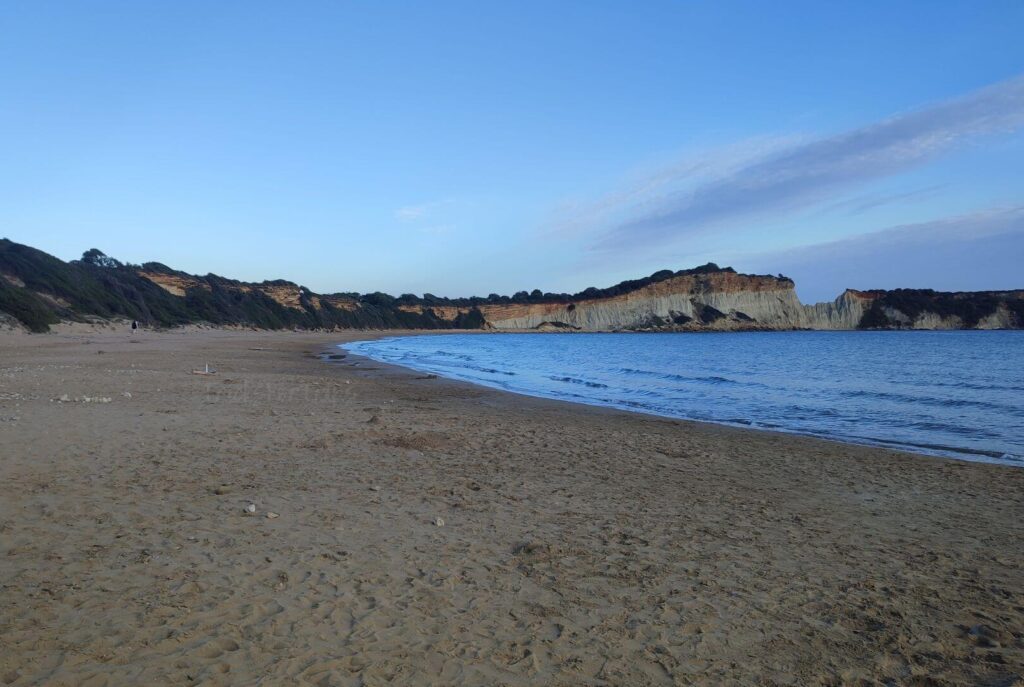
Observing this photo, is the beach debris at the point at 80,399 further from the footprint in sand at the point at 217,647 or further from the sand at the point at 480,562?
the footprint in sand at the point at 217,647

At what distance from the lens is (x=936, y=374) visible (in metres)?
29.4

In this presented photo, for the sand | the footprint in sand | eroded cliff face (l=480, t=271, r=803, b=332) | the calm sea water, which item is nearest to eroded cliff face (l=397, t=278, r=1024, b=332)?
eroded cliff face (l=480, t=271, r=803, b=332)

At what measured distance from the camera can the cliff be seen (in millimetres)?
46000

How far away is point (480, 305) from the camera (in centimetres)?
15000

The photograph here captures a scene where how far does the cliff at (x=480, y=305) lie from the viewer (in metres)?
46.0

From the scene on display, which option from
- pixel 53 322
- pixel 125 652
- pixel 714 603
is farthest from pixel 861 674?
pixel 53 322

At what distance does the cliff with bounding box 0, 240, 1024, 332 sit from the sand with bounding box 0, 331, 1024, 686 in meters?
35.8

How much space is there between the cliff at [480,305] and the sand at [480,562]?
117ft

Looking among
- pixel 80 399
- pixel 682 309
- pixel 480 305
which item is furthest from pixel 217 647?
pixel 480 305

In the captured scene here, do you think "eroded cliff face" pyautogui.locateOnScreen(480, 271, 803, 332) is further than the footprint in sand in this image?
Yes

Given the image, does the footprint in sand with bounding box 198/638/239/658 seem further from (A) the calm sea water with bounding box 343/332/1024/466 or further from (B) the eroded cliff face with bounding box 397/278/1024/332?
(B) the eroded cliff face with bounding box 397/278/1024/332

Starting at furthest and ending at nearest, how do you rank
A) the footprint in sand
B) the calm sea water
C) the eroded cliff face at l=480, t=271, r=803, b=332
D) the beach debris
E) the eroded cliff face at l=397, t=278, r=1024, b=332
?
the eroded cliff face at l=480, t=271, r=803, b=332 < the eroded cliff face at l=397, t=278, r=1024, b=332 < the calm sea water < the beach debris < the footprint in sand

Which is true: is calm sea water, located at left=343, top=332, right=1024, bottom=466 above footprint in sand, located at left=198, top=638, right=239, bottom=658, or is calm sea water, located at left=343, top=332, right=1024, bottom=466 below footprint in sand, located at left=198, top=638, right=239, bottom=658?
below

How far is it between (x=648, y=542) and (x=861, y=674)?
90.4 inches
